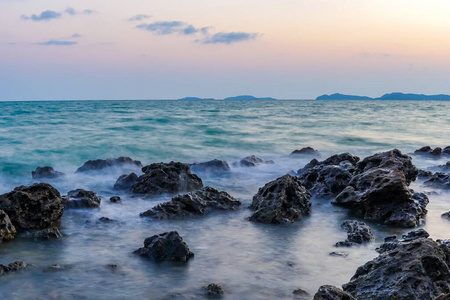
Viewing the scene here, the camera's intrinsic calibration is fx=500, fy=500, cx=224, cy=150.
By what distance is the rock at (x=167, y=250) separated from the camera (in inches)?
328

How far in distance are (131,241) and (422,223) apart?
6.31 metres

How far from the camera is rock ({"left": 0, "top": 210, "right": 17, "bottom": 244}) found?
9289 mm

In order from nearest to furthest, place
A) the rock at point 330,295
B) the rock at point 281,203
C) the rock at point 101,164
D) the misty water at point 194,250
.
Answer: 1. the rock at point 330,295
2. the misty water at point 194,250
3. the rock at point 281,203
4. the rock at point 101,164

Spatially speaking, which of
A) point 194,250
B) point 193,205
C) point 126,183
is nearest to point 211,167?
point 126,183

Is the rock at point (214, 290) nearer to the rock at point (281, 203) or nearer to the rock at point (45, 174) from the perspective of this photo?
the rock at point (281, 203)

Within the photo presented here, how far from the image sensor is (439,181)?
15594 millimetres

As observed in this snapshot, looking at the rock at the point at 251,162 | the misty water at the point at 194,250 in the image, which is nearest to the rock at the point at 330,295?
the misty water at the point at 194,250

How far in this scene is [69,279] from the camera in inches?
297

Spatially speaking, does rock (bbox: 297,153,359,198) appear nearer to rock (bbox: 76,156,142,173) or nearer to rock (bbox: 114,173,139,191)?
rock (bbox: 114,173,139,191)

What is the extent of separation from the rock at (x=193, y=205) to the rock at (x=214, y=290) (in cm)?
441

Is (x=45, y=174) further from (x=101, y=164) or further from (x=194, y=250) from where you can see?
(x=194, y=250)

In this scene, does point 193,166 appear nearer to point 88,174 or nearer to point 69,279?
point 88,174

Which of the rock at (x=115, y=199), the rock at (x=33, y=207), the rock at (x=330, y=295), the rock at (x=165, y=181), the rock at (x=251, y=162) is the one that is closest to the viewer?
the rock at (x=330, y=295)

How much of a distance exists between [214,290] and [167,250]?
1.69 meters
